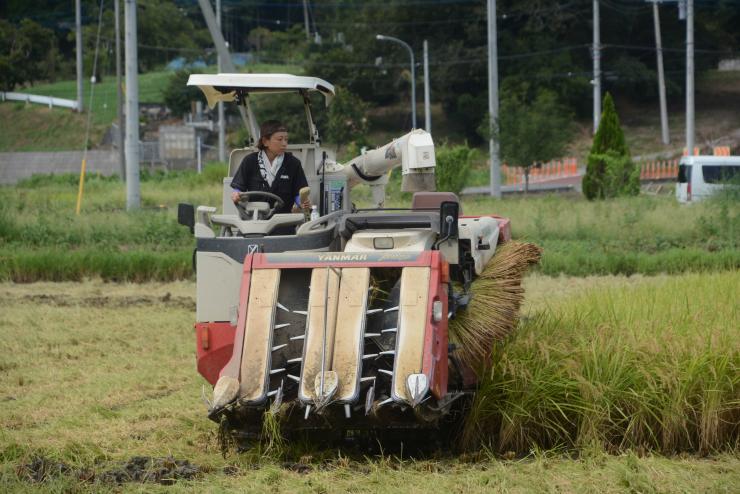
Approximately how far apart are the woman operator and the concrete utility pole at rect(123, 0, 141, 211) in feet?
51.2

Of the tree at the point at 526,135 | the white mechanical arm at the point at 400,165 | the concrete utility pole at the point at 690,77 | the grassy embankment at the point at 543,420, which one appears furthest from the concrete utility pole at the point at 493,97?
the grassy embankment at the point at 543,420

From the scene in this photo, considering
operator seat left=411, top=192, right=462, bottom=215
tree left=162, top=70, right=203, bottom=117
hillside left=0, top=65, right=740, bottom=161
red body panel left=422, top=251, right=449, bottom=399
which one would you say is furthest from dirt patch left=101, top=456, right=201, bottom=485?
tree left=162, top=70, right=203, bottom=117

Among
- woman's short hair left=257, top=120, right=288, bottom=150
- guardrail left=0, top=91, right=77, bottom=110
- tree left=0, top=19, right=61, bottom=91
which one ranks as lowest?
woman's short hair left=257, top=120, right=288, bottom=150

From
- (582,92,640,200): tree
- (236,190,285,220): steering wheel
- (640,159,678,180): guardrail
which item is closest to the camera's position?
(236,190,285,220): steering wheel

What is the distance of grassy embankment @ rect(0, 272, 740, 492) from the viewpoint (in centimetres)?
700

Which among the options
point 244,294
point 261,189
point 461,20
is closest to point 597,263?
point 261,189

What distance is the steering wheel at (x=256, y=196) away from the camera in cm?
893

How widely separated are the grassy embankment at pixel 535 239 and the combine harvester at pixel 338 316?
29.0 ft

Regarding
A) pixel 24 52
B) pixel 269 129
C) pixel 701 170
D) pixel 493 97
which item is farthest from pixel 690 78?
pixel 24 52

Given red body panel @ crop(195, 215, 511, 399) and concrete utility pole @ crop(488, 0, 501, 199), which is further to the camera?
concrete utility pole @ crop(488, 0, 501, 199)

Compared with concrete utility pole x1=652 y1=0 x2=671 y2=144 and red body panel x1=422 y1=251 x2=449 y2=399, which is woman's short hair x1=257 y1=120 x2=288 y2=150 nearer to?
red body panel x1=422 y1=251 x2=449 y2=399

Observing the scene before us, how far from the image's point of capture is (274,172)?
9.34 metres

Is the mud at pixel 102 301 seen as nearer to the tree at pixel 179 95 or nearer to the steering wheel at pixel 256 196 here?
the steering wheel at pixel 256 196

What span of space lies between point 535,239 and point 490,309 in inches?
508
